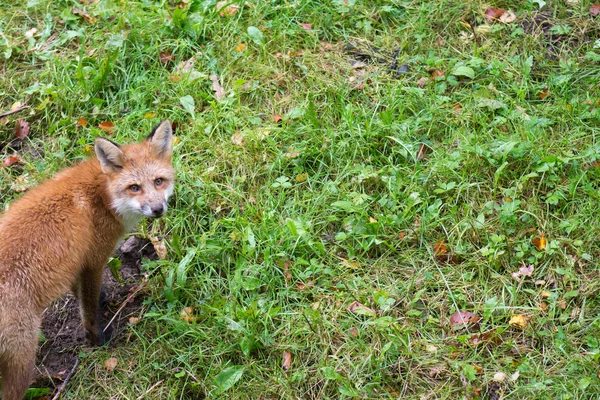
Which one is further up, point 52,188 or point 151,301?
point 52,188

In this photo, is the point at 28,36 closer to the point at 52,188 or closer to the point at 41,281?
the point at 52,188

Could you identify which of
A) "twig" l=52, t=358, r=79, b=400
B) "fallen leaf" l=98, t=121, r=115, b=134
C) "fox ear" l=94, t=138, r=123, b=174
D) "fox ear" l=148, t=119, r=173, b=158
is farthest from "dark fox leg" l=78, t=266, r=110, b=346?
"fallen leaf" l=98, t=121, r=115, b=134

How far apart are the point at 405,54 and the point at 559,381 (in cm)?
355

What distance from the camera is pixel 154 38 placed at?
22.6 feet

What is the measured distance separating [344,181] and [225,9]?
2590 millimetres

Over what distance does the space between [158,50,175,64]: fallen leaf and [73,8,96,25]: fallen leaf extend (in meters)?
1.04

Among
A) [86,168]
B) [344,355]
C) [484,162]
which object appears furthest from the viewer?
[484,162]

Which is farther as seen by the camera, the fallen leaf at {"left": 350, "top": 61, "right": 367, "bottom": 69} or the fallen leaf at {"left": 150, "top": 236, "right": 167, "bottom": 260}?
the fallen leaf at {"left": 350, "top": 61, "right": 367, "bottom": 69}

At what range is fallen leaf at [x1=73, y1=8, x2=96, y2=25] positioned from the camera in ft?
24.0

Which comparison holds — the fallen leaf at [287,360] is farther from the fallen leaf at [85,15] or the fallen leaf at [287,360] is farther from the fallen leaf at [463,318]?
the fallen leaf at [85,15]

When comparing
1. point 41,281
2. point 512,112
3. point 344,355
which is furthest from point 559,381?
point 41,281

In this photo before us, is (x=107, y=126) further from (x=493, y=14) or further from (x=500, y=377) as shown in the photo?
(x=500, y=377)

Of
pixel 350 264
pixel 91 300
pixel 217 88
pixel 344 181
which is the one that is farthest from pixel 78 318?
pixel 217 88

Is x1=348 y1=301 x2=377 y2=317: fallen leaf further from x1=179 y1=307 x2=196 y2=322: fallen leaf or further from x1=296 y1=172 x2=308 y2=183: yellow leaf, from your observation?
x1=296 y1=172 x2=308 y2=183: yellow leaf
